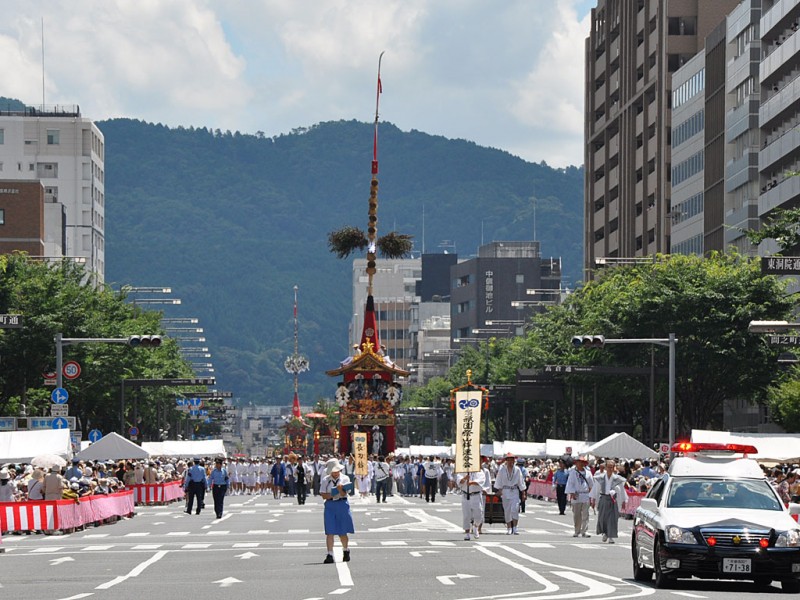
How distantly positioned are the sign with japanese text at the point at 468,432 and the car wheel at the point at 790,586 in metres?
15.7

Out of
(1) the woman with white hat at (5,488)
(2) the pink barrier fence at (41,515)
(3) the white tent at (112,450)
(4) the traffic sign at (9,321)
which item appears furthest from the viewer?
(3) the white tent at (112,450)

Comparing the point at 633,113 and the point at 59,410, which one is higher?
the point at 633,113

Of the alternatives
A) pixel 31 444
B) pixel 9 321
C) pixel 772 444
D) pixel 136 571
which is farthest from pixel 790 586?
pixel 31 444

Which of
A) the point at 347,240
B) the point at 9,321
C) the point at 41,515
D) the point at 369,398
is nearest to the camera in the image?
the point at 41,515

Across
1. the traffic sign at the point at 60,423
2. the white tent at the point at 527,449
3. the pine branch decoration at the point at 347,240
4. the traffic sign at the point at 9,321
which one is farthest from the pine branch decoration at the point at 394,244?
the traffic sign at the point at 9,321

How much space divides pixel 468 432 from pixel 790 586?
56.7ft

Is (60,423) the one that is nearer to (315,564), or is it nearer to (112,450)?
(112,450)

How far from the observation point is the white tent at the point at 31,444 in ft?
165

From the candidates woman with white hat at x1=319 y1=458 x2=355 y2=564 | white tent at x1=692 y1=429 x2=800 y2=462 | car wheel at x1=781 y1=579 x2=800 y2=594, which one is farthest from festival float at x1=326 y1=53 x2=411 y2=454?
car wheel at x1=781 y1=579 x2=800 y2=594

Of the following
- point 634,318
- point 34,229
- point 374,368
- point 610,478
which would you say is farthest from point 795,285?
point 34,229

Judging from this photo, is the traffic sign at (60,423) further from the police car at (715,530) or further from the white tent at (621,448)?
the police car at (715,530)

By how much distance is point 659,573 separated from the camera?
22.3 m

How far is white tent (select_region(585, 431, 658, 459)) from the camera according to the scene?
61.0 meters

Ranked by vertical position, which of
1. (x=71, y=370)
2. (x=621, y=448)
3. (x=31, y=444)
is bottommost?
(x=621, y=448)
